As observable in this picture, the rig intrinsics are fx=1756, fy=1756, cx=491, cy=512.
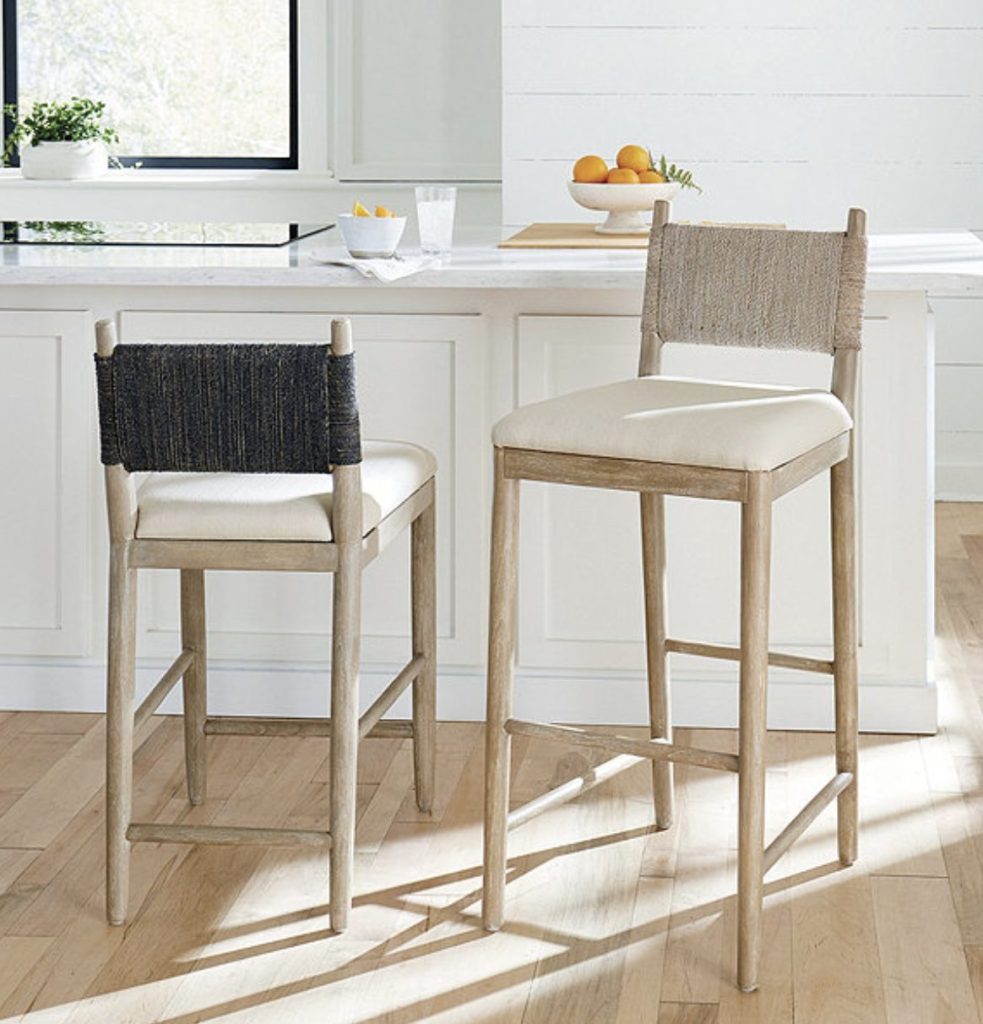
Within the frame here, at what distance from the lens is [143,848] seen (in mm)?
2768

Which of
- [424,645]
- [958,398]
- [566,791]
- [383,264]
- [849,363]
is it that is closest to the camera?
[849,363]

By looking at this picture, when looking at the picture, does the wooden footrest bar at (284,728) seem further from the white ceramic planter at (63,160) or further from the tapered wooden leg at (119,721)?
the white ceramic planter at (63,160)

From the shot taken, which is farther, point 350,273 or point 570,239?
point 570,239

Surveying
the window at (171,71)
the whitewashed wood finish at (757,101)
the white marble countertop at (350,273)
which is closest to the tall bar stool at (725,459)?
the white marble countertop at (350,273)

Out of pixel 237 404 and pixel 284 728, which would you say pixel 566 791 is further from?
pixel 237 404

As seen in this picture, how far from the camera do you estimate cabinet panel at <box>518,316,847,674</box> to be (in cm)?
325

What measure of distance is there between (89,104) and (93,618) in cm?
312

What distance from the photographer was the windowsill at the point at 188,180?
602 cm

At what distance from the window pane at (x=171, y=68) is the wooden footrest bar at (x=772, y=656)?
3.92m

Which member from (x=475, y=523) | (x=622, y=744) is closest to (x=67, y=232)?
(x=475, y=523)

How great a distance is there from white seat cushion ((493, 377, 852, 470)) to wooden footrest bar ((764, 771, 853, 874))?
54 cm

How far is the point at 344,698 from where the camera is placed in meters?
2.42

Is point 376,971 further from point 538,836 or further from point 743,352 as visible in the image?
point 743,352

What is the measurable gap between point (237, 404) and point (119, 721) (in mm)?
491
